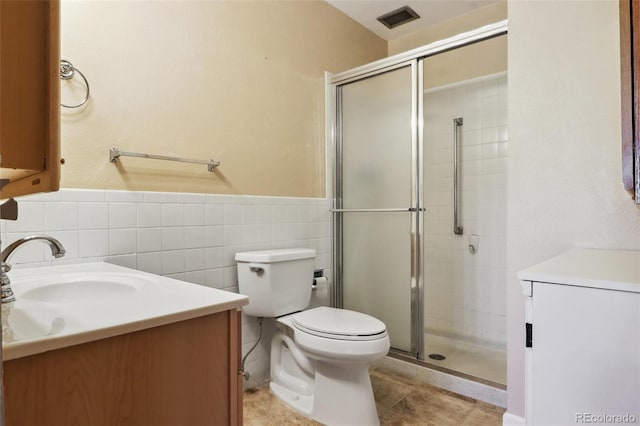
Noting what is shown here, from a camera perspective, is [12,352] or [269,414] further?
[269,414]

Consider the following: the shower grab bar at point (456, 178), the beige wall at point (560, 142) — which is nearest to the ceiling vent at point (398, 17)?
the shower grab bar at point (456, 178)

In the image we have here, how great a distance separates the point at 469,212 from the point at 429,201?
299 millimetres

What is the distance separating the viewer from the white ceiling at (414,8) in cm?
253

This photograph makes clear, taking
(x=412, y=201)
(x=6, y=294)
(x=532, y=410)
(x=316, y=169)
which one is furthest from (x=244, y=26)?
(x=532, y=410)

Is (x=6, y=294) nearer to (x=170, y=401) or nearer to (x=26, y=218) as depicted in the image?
(x=170, y=401)

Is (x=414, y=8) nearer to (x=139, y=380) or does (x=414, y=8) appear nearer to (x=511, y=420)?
(x=511, y=420)

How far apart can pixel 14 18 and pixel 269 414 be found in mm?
1800

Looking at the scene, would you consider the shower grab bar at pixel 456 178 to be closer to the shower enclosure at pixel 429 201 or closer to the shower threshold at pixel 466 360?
the shower enclosure at pixel 429 201

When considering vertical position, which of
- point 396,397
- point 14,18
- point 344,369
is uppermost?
point 14,18

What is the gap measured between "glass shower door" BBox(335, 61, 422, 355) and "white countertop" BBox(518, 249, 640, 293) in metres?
1.05

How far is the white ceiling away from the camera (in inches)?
99.7

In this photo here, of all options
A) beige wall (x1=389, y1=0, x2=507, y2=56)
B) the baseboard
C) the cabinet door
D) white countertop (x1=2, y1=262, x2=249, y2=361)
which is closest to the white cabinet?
the cabinet door

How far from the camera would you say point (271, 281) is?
6.24 feet

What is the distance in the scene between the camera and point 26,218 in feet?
4.32
